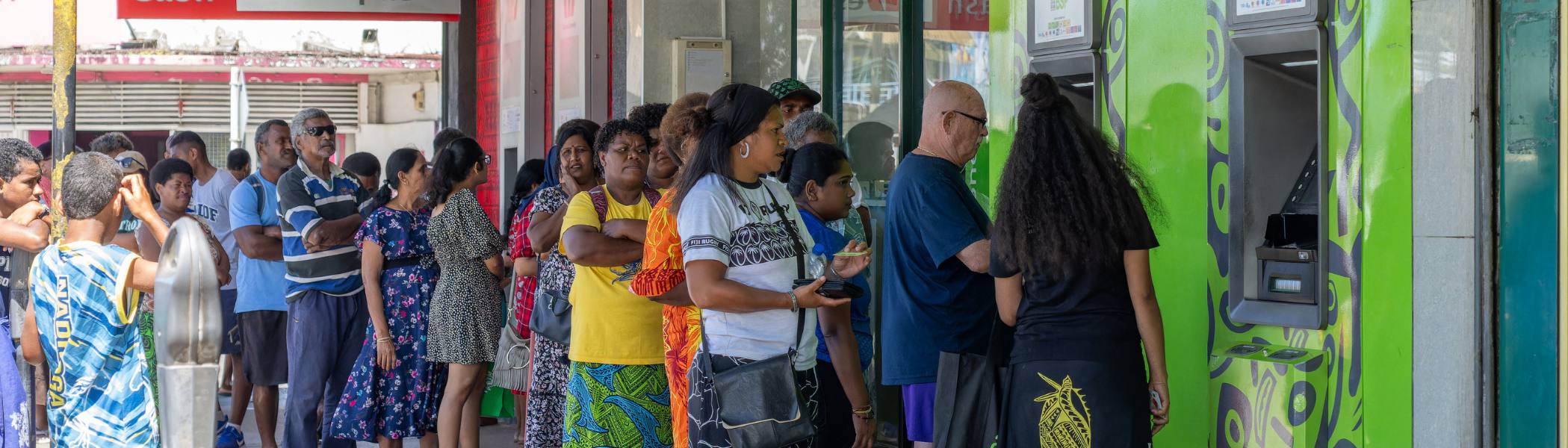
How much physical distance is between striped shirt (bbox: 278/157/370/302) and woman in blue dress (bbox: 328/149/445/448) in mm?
374

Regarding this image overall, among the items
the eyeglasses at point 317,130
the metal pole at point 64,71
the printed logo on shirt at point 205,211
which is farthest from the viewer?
the printed logo on shirt at point 205,211

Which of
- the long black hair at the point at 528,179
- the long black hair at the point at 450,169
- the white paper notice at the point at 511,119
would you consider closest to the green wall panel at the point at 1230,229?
the long black hair at the point at 450,169

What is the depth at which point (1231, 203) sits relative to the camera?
379cm

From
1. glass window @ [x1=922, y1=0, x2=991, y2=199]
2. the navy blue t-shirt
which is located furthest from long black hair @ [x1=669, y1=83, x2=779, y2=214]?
glass window @ [x1=922, y1=0, x2=991, y2=199]

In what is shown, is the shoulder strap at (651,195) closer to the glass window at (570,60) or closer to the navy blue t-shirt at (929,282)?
the navy blue t-shirt at (929,282)

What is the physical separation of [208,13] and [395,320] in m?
5.63

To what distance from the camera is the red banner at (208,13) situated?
1021 cm

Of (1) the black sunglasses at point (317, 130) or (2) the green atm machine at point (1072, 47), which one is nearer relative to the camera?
(2) the green atm machine at point (1072, 47)

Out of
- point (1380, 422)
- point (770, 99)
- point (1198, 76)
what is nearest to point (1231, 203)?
point (1198, 76)

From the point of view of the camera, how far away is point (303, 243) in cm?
612

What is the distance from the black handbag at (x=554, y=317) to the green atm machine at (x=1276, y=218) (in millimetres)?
2154

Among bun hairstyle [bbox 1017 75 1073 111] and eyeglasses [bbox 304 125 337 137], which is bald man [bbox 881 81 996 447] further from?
eyeglasses [bbox 304 125 337 137]

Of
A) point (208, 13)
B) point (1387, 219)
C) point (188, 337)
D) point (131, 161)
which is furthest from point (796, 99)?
point (208, 13)

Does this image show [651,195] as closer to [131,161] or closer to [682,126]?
[682,126]
